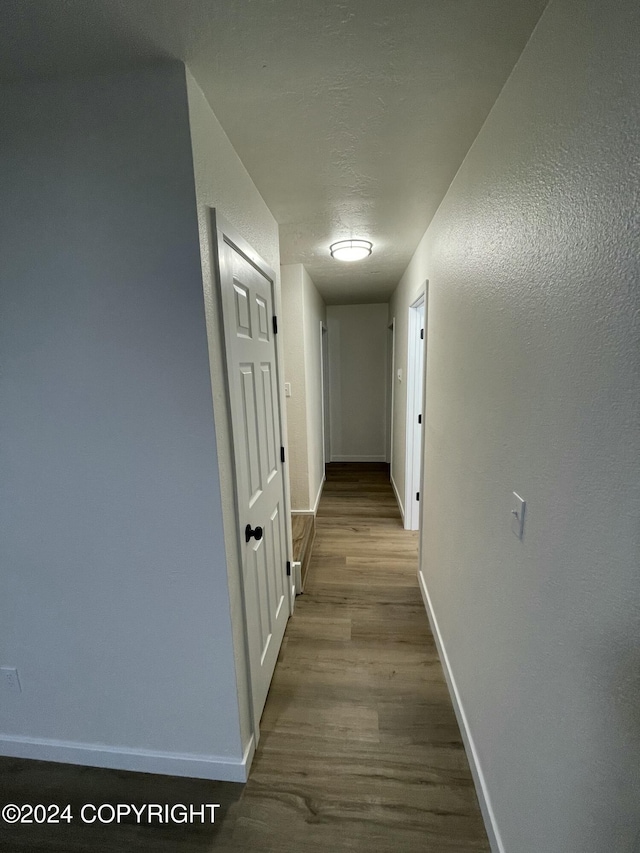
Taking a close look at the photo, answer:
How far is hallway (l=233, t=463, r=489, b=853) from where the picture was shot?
43.0 inches

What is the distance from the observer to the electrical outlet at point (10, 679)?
1.27 metres

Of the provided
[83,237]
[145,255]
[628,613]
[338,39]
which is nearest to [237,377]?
[145,255]

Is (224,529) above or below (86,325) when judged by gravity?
below

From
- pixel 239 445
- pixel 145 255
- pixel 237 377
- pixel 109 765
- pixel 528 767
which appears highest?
pixel 145 255

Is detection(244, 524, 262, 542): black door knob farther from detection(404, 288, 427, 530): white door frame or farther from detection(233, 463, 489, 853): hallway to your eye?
detection(404, 288, 427, 530): white door frame

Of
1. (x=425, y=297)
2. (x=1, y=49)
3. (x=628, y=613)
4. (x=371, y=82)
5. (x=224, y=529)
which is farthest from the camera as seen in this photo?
(x=425, y=297)

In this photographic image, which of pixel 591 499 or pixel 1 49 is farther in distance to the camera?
pixel 1 49

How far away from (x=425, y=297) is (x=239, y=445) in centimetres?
157

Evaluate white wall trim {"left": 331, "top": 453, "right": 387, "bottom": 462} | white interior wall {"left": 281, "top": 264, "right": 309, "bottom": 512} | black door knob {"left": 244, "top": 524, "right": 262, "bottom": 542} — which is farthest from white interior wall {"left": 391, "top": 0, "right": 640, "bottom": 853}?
white wall trim {"left": 331, "top": 453, "right": 387, "bottom": 462}

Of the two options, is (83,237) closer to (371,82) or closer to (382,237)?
(371,82)

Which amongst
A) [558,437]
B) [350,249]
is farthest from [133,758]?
[350,249]

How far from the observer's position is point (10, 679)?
50.2 inches

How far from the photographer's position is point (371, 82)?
3.11 feet

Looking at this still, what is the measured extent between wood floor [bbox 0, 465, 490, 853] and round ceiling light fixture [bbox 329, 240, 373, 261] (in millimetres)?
2399
